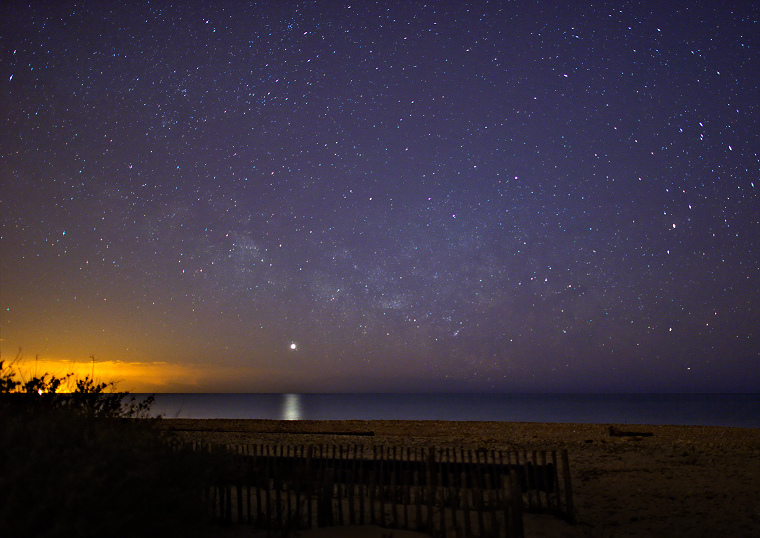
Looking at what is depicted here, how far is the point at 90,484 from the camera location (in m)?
5.07

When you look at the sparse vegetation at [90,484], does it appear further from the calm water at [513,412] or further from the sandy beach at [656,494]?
the calm water at [513,412]

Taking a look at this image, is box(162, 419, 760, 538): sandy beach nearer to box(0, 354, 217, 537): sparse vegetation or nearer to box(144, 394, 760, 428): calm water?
box(0, 354, 217, 537): sparse vegetation

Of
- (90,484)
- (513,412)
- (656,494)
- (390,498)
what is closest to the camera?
(90,484)

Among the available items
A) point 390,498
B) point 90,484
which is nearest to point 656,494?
point 390,498

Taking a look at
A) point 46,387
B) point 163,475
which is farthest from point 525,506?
point 46,387

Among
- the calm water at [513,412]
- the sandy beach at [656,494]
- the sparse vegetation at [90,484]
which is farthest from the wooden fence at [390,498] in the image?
the calm water at [513,412]

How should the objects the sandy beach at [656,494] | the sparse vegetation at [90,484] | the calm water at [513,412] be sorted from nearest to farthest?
the sparse vegetation at [90,484] < the sandy beach at [656,494] < the calm water at [513,412]

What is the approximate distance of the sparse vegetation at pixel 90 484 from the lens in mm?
4848

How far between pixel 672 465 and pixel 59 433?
614 inches

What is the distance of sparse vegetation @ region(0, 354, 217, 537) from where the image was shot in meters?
4.85

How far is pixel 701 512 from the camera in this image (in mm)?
9562

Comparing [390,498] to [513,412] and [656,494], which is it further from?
[513,412]

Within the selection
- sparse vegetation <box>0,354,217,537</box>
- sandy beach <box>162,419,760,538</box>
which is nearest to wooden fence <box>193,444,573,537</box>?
sandy beach <box>162,419,760,538</box>

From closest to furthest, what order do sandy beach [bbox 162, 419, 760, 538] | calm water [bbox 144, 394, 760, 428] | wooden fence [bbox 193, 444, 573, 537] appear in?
wooden fence [bbox 193, 444, 573, 537]
sandy beach [bbox 162, 419, 760, 538]
calm water [bbox 144, 394, 760, 428]
